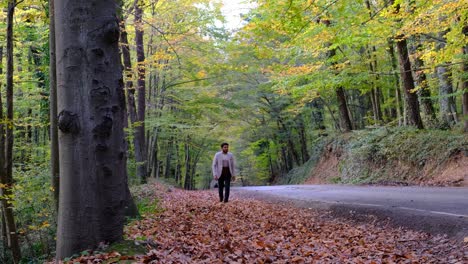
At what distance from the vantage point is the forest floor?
4.69 metres

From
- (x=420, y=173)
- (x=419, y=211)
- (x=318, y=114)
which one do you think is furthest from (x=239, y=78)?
(x=419, y=211)

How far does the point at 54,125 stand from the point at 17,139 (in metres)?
15.3

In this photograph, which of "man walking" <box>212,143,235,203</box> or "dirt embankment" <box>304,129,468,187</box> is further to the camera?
"dirt embankment" <box>304,129,468,187</box>

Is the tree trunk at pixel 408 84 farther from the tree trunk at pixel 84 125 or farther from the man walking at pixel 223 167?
the tree trunk at pixel 84 125

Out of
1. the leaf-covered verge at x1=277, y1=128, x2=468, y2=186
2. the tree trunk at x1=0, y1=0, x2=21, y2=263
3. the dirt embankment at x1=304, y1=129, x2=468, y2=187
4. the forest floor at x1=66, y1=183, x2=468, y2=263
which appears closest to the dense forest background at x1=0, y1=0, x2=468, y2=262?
the tree trunk at x1=0, y1=0, x2=21, y2=263

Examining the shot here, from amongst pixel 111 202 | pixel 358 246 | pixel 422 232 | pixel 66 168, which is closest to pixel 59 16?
pixel 66 168

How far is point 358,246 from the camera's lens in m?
A: 5.70

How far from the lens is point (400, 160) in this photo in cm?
1691

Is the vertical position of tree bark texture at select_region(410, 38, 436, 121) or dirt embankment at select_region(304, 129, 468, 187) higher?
tree bark texture at select_region(410, 38, 436, 121)

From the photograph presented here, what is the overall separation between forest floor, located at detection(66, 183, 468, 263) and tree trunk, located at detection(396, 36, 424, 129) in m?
10.3

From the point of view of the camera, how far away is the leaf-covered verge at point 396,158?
45.9 ft

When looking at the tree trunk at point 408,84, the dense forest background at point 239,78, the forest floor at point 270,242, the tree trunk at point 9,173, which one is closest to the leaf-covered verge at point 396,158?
the tree trunk at point 408,84

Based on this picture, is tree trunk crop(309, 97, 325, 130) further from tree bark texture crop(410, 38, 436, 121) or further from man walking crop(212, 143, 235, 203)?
man walking crop(212, 143, 235, 203)

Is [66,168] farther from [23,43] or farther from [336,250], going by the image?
[23,43]
